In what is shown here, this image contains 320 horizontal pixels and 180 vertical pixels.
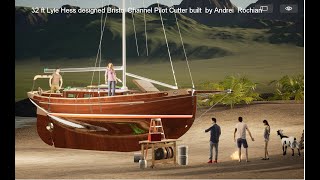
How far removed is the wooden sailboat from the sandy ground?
352 mm

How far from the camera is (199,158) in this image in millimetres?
24281

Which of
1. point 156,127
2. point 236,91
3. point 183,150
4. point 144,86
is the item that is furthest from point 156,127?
point 236,91

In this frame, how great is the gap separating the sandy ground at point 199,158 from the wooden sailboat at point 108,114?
1.15 ft

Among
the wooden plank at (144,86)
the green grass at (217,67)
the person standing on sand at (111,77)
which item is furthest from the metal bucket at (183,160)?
the green grass at (217,67)

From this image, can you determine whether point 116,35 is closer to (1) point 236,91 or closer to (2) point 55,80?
(2) point 55,80

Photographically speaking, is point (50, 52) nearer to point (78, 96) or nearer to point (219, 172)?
point (78, 96)

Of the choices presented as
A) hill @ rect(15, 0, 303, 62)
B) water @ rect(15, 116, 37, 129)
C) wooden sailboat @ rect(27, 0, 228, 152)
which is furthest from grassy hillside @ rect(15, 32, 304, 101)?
water @ rect(15, 116, 37, 129)

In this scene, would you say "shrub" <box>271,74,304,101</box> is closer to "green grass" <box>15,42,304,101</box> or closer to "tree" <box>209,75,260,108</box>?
"green grass" <box>15,42,304,101</box>

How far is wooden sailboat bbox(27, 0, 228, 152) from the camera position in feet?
82.0

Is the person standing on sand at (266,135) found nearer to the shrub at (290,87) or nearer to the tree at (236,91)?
the shrub at (290,87)

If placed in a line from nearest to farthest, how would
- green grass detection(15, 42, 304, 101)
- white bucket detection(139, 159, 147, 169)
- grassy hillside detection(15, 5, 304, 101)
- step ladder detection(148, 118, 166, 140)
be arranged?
white bucket detection(139, 159, 147, 169) → step ladder detection(148, 118, 166, 140) → grassy hillside detection(15, 5, 304, 101) → green grass detection(15, 42, 304, 101)

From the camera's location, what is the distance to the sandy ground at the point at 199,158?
22.7 m
